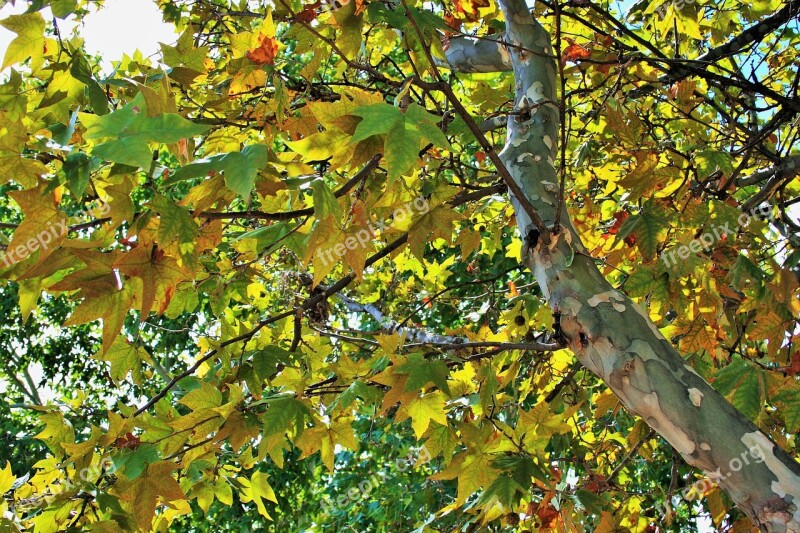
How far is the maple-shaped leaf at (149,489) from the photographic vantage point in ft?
6.18

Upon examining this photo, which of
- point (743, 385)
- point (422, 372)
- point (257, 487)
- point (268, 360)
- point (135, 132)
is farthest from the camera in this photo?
point (257, 487)

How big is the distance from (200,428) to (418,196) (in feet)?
2.95

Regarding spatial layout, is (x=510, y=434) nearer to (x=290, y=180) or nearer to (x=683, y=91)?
(x=290, y=180)

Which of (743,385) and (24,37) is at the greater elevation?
(24,37)

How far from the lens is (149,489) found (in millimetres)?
1887

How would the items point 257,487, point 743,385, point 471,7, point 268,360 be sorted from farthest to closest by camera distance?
point 471,7, point 257,487, point 268,360, point 743,385

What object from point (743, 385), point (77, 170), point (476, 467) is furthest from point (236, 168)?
point (743, 385)

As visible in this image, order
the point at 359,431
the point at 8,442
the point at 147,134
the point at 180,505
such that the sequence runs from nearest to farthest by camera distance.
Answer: the point at 147,134 < the point at 180,505 < the point at 359,431 < the point at 8,442

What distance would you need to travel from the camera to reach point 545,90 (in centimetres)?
251

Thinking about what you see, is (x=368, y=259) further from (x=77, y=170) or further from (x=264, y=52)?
(x=77, y=170)

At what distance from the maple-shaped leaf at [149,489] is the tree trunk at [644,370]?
3.62 ft

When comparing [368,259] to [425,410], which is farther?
[368,259]

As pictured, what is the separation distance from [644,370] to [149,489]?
1291mm

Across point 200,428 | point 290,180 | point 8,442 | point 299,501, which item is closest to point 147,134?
point 290,180
